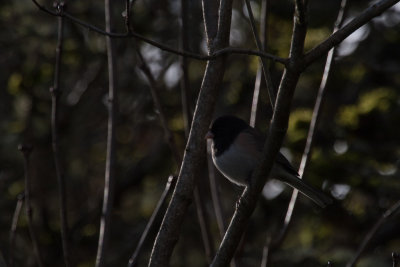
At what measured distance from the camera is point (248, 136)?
331 cm

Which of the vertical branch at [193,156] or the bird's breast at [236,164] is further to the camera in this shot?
the bird's breast at [236,164]

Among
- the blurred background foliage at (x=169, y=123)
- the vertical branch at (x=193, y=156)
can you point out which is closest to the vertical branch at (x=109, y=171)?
the vertical branch at (x=193, y=156)

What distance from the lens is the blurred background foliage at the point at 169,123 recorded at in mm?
4172

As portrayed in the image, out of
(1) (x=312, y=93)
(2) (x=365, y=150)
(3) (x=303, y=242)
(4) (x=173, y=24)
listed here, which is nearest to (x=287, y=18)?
(1) (x=312, y=93)

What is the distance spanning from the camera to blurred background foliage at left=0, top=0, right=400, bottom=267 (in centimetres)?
417

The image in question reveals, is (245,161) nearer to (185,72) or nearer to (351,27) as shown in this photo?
(185,72)

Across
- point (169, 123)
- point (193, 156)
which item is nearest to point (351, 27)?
point (193, 156)

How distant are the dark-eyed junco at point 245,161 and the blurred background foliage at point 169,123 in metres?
0.81

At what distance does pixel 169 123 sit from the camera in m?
5.04

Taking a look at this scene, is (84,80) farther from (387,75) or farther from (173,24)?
(387,75)

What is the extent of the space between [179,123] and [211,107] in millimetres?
2853

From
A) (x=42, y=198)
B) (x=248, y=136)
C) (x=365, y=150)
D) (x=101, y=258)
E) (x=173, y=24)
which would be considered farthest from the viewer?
(x=173, y=24)

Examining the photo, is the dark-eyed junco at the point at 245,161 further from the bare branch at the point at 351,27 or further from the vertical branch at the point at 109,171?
the bare branch at the point at 351,27

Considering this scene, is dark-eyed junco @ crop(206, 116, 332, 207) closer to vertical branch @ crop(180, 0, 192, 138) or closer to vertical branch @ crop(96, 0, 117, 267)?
vertical branch @ crop(180, 0, 192, 138)
